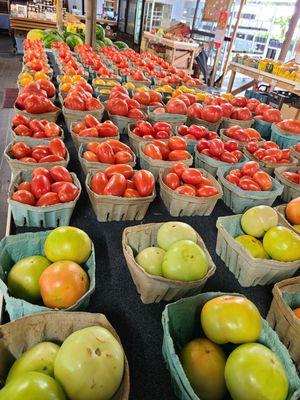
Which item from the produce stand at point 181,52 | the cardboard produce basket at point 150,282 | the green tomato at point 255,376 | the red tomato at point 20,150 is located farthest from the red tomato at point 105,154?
the produce stand at point 181,52

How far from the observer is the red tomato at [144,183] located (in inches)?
51.5

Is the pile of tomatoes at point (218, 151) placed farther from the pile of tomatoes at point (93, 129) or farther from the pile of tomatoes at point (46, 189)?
the pile of tomatoes at point (46, 189)

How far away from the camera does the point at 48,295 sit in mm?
851

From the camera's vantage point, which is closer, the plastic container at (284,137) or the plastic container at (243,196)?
→ the plastic container at (243,196)

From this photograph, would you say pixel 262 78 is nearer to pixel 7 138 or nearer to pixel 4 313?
pixel 7 138

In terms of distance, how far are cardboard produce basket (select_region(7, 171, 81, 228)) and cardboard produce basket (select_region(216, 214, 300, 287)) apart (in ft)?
1.98

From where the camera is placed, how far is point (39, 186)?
1.24 metres

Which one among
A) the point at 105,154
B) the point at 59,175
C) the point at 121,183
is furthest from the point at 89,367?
the point at 105,154

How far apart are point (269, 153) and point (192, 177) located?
0.69 meters

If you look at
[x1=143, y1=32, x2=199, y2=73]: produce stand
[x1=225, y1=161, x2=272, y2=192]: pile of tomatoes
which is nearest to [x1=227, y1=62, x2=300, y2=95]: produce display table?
[x1=143, y1=32, x2=199, y2=73]: produce stand

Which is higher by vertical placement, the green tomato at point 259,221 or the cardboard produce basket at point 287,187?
the green tomato at point 259,221

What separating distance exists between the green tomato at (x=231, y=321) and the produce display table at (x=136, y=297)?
9 cm

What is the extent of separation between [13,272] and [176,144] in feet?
3.55

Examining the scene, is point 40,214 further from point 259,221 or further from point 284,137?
point 284,137
